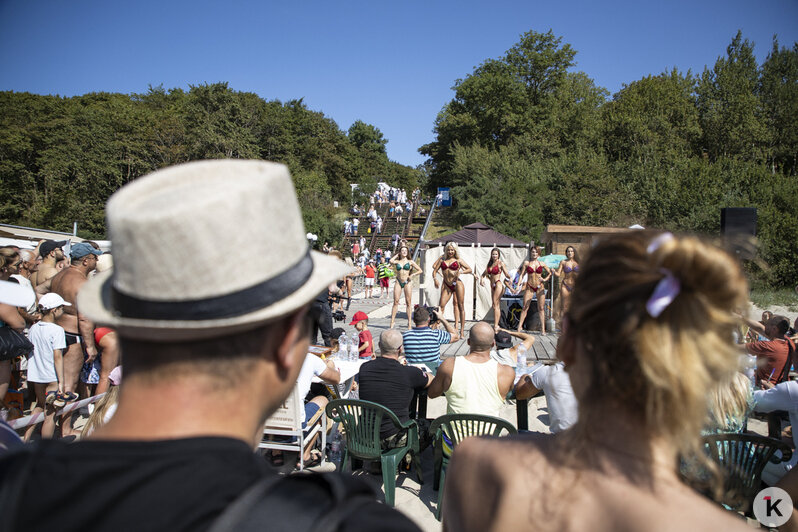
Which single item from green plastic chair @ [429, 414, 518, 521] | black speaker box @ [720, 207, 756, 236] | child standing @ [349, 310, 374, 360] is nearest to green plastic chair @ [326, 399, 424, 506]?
green plastic chair @ [429, 414, 518, 521]

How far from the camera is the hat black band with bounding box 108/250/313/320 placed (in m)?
0.82

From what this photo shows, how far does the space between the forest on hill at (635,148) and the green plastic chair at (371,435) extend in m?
24.4

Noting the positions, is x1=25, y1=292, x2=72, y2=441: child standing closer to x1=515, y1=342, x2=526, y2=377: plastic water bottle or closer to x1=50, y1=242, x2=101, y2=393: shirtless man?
x1=50, y1=242, x2=101, y2=393: shirtless man

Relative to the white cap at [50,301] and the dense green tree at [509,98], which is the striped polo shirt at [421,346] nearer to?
the white cap at [50,301]

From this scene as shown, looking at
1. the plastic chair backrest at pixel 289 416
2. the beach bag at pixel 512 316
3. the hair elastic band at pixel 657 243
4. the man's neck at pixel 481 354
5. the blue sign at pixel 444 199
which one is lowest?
the beach bag at pixel 512 316

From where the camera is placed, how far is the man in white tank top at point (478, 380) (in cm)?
444

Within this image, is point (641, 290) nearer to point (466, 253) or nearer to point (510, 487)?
point (510, 487)

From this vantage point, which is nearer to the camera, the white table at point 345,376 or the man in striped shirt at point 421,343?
the white table at point 345,376

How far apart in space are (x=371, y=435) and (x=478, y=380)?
1.17m

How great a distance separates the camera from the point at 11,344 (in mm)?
4605

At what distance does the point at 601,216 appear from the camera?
102ft

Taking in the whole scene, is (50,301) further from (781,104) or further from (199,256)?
(781,104)

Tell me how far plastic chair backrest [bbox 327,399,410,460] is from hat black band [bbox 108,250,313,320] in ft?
12.3

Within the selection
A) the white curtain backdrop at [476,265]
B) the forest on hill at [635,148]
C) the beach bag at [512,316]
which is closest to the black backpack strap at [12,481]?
the beach bag at [512,316]
